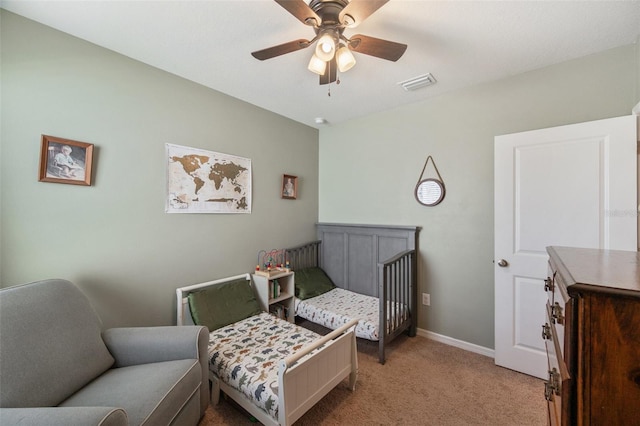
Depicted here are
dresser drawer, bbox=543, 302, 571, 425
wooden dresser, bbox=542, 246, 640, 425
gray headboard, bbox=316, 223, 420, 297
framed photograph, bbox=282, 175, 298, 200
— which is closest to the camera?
wooden dresser, bbox=542, 246, 640, 425

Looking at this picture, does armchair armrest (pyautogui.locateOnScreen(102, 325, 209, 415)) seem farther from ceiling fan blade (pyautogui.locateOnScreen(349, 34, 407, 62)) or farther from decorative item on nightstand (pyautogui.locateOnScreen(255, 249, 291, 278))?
ceiling fan blade (pyautogui.locateOnScreen(349, 34, 407, 62))

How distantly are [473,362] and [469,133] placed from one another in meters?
2.11

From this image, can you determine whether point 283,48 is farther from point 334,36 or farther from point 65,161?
point 65,161

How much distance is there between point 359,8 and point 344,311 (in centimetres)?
241

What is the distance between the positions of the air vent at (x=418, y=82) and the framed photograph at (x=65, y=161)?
2570 millimetres

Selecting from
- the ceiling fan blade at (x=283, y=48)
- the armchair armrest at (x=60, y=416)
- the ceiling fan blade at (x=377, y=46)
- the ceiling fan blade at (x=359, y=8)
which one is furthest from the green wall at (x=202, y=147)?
the ceiling fan blade at (x=359, y=8)

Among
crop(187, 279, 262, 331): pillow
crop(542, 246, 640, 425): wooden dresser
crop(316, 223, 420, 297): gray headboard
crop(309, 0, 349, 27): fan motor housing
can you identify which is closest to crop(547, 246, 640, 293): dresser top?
crop(542, 246, 640, 425): wooden dresser

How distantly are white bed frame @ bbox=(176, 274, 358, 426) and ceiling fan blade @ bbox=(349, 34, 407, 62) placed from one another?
5.83 feet

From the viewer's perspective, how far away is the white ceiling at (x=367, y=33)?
148cm

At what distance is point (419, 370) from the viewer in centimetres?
215

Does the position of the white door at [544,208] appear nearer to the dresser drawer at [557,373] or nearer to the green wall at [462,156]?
the green wall at [462,156]

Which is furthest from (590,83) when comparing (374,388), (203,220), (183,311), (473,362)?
(183,311)

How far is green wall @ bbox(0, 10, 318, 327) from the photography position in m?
1.55

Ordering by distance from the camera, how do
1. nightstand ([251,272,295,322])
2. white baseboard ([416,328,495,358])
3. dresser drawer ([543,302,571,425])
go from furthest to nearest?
nightstand ([251,272,295,322]) < white baseboard ([416,328,495,358]) < dresser drawer ([543,302,571,425])
